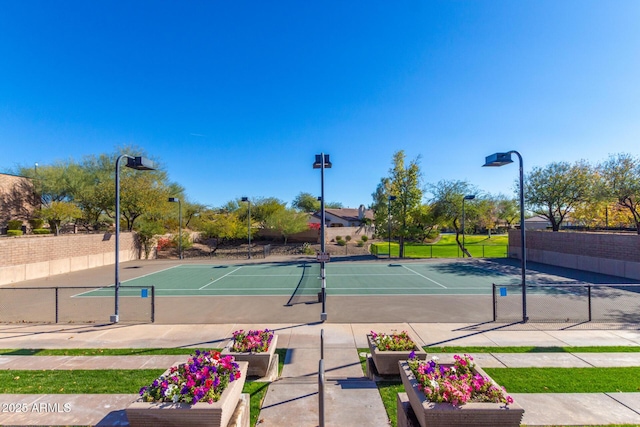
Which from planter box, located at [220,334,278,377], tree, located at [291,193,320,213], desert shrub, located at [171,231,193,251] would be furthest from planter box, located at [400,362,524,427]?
tree, located at [291,193,320,213]

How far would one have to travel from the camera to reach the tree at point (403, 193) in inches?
→ 1271

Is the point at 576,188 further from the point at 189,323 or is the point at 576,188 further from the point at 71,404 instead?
the point at 71,404

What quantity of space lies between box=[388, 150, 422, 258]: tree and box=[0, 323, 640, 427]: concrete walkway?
22302mm

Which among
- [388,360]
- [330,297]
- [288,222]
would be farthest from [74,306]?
[288,222]

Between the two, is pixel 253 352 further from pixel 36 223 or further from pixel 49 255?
pixel 36 223

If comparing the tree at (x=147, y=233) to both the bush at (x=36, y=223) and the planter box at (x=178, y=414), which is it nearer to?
the bush at (x=36, y=223)

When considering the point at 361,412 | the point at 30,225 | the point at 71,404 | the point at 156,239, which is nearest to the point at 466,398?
the point at 361,412

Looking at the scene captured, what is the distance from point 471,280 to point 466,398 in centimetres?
1756

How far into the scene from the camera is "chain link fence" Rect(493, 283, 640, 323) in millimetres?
10922

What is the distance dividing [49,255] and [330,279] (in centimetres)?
2045

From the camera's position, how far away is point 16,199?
34469 mm

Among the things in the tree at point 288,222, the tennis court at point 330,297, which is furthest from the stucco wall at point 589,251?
the tree at point 288,222

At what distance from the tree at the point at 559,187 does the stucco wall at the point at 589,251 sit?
3.58 m

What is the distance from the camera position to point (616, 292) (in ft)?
51.0
